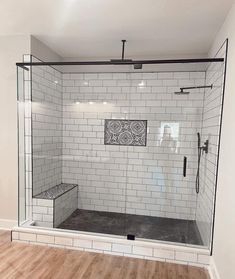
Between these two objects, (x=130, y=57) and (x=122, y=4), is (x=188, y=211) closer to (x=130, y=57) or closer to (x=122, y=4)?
(x=130, y=57)

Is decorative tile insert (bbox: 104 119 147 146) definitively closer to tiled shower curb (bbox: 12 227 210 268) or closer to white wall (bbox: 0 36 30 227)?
white wall (bbox: 0 36 30 227)

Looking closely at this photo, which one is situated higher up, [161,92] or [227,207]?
[161,92]

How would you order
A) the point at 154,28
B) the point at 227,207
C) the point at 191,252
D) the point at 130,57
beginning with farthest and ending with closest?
the point at 130,57
the point at 154,28
the point at 191,252
the point at 227,207

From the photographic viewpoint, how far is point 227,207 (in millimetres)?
1923

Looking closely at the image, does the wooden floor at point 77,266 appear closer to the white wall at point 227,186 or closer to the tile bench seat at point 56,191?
the white wall at point 227,186

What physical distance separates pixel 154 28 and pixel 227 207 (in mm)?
1990

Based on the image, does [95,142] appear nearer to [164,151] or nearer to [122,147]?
[122,147]

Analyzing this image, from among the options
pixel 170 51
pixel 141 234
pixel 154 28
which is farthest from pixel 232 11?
pixel 141 234

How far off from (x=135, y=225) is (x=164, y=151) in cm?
118

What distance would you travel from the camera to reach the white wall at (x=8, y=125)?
2961 mm

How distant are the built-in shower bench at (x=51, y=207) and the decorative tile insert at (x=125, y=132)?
3.58 ft

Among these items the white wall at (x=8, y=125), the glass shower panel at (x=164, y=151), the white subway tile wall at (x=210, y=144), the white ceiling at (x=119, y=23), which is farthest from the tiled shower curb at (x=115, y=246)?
the white ceiling at (x=119, y=23)

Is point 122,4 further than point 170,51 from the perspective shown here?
No

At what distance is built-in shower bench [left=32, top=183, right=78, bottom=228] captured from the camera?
304cm
